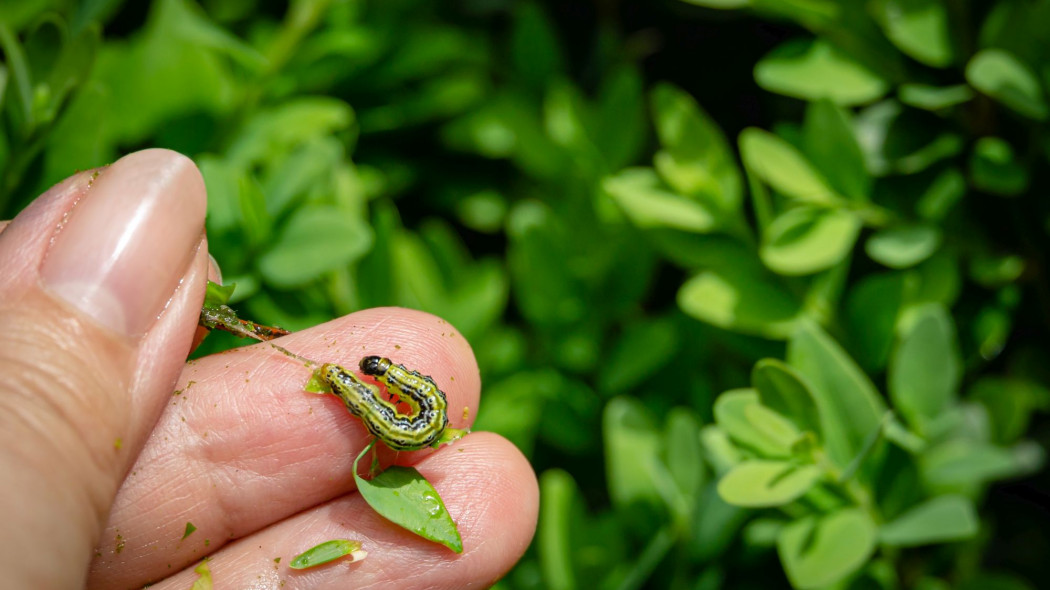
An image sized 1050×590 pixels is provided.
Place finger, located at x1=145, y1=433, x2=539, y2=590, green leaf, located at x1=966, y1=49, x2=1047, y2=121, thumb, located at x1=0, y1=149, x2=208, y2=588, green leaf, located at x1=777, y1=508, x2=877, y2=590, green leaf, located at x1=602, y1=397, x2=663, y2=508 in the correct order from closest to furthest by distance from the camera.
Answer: thumb, located at x1=0, y1=149, x2=208, y2=588 → green leaf, located at x1=777, y1=508, x2=877, y2=590 → green leaf, located at x1=966, y1=49, x2=1047, y2=121 → finger, located at x1=145, y1=433, x2=539, y2=590 → green leaf, located at x1=602, y1=397, x2=663, y2=508

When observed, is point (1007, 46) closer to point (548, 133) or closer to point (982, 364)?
point (982, 364)

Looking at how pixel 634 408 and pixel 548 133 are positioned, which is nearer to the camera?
pixel 634 408

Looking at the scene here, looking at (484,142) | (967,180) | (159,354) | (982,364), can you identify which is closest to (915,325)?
(967,180)

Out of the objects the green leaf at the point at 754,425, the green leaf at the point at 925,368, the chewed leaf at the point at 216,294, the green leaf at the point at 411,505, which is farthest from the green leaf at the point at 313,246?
→ the green leaf at the point at 925,368

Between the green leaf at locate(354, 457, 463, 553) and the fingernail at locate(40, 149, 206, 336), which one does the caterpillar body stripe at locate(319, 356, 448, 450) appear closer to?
the green leaf at locate(354, 457, 463, 553)

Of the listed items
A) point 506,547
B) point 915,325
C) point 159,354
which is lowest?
point 506,547

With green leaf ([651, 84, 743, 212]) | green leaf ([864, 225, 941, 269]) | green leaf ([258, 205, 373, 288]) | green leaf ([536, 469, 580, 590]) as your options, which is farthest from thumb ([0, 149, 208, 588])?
green leaf ([864, 225, 941, 269])

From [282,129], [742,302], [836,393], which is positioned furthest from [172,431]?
[836,393]
